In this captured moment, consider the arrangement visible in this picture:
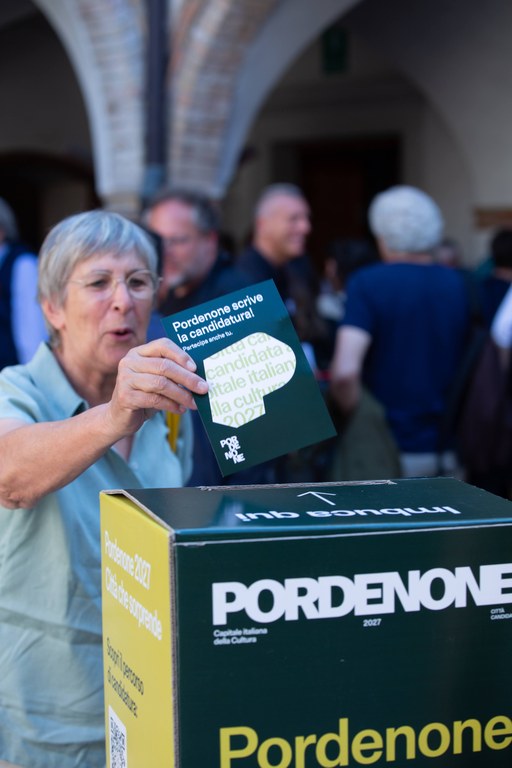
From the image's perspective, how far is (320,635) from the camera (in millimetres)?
1061

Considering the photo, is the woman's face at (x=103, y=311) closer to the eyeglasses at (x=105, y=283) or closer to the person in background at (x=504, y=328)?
the eyeglasses at (x=105, y=283)

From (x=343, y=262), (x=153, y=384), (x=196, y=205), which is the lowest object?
(x=153, y=384)

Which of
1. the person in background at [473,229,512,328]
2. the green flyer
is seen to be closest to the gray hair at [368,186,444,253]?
the person in background at [473,229,512,328]

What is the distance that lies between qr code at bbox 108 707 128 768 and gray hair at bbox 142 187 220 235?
2424mm

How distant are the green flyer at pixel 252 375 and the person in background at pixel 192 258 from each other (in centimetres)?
196

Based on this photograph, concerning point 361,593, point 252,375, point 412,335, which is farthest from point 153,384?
point 412,335

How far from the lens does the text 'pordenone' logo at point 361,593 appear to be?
1031 mm

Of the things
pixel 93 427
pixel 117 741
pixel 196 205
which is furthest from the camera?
pixel 196 205

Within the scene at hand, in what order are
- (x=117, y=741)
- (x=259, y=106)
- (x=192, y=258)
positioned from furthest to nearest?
(x=259, y=106) → (x=192, y=258) → (x=117, y=741)

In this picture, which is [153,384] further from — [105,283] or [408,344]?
[408,344]

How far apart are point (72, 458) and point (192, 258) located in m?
2.13

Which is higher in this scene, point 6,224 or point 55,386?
point 6,224

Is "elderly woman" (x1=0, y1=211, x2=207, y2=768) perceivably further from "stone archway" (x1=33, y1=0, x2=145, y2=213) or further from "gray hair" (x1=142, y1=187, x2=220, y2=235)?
"stone archway" (x1=33, y1=0, x2=145, y2=213)

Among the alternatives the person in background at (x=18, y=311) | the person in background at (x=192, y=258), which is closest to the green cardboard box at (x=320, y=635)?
the person in background at (x=192, y=258)
